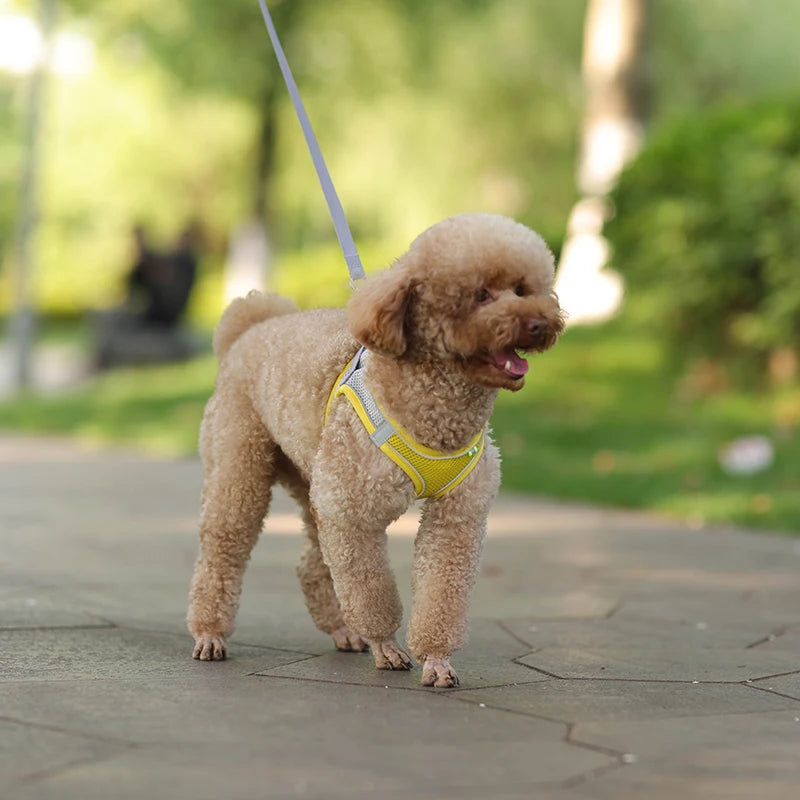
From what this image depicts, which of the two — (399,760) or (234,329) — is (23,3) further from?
(399,760)

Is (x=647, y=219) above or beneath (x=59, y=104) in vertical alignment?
beneath

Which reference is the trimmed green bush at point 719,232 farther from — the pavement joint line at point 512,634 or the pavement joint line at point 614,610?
Result: the pavement joint line at point 512,634

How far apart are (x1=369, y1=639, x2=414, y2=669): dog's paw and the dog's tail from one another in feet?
4.24

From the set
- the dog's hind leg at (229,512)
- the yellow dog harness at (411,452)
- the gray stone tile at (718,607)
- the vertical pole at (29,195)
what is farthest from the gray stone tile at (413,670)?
the vertical pole at (29,195)

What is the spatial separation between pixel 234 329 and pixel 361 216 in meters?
31.4

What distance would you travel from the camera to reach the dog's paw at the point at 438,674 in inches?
180

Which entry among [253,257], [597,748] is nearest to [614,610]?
[597,748]

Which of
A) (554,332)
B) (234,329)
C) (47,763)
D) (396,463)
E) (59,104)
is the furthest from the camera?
(59,104)

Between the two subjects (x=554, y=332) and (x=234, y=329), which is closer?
(x=554, y=332)

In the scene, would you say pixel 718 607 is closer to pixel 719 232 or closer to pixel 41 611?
pixel 41 611

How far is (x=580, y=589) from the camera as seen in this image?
6723 mm

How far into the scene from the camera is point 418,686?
460 centimetres

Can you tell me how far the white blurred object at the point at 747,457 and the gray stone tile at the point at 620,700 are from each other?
18.1ft

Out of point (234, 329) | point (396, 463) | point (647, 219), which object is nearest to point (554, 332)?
point (396, 463)
